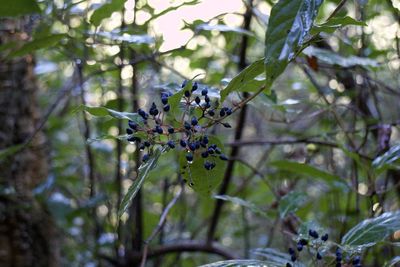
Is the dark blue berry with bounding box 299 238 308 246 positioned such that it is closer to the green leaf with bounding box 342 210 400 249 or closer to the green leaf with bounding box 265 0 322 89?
the green leaf with bounding box 342 210 400 249

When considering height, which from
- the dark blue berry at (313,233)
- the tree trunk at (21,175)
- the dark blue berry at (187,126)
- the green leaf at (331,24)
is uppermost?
the green leaf at (331,24)

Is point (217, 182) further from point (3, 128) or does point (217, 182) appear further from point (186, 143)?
point (3, 128)

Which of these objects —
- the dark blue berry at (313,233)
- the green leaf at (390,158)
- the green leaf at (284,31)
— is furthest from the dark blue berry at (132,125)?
the green leaf at (390,158)

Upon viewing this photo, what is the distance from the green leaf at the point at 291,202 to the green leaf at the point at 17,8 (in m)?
0.70

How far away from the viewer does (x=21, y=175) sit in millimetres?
1858

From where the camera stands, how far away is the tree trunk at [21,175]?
1.77 m

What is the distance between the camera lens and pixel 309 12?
64cm

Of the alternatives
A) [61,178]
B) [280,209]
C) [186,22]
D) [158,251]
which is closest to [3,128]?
[61,178]

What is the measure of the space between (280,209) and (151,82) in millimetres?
964

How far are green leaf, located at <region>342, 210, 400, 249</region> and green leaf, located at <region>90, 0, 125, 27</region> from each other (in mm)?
655

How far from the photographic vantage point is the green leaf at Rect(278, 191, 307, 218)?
3.98 ft

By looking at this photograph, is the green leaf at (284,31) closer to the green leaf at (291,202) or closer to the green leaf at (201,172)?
the green leaf at (201,172)

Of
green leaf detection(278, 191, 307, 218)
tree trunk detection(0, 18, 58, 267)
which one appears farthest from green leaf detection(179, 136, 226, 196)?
tree trunk detection(0, 18, 58, 267)

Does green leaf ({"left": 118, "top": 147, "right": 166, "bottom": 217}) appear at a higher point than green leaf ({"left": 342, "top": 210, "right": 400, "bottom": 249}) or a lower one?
higher
